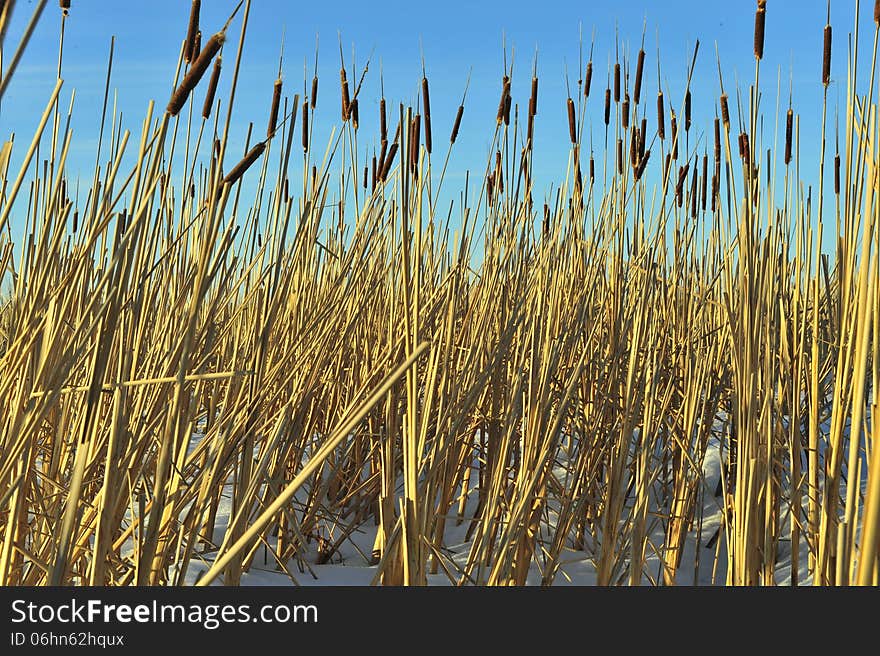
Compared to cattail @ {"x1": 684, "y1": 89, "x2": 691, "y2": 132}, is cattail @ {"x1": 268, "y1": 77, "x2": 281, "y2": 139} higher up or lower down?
lower down

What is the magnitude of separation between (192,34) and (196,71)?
23 cm

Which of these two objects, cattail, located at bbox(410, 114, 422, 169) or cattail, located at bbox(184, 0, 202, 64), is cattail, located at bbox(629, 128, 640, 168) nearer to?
cattail, located at bbox(410, 114, 422, 169)

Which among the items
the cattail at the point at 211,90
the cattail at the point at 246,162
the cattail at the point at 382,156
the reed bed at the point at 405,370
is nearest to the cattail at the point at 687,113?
the reed bed at the point at 405,370

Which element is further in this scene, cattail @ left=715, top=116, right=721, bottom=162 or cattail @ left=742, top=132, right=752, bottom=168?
cattail @ left=715, top=116, right=721, bottom=162

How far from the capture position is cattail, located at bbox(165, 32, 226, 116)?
2.20ft

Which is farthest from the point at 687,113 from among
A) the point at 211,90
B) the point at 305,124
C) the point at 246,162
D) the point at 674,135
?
the point at 246,162

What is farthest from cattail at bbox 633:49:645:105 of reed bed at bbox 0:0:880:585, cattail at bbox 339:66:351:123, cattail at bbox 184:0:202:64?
cattail at bbox 184:0:202:64

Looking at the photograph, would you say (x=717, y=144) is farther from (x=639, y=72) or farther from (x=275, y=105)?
(x=275, y=105)

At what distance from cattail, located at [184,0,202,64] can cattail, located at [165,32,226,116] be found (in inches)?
6.6

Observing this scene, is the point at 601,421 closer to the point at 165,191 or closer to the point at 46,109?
the point at 165,191

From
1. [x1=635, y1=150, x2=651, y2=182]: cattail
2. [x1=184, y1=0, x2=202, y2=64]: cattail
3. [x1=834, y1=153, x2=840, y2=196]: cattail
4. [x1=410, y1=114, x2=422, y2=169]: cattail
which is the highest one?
[x1=635, y1=150, x2=651, y2=182]: cattail

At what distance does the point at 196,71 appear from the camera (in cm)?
69

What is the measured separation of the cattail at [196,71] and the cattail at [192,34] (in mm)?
168

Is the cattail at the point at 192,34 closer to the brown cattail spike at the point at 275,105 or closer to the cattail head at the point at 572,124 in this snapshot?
the brown cattail spike at the point at 275,105
